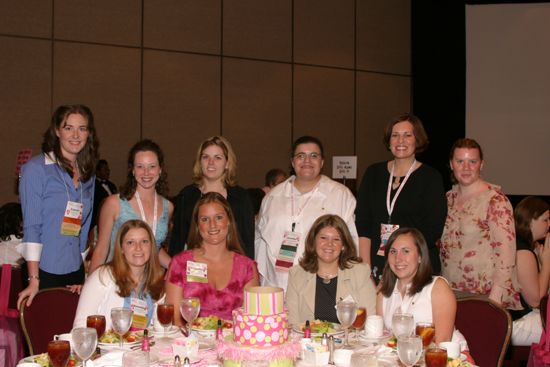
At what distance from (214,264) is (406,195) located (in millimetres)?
1286

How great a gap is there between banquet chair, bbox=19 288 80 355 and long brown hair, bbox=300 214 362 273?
Result: 1.31 metres

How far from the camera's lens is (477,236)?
3932 millimetres

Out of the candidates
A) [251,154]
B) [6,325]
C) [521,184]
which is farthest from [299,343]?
[521,184]

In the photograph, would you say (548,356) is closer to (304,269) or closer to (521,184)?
(304,269)

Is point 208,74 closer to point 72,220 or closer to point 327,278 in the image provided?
point 72,220

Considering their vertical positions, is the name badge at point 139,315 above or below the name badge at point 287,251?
below

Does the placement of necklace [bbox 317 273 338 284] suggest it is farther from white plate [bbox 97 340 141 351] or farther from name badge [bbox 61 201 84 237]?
name badge [bbox 61 201 84 237]

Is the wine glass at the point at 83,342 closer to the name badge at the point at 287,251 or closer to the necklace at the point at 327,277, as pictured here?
the necklace at the point at 327,277

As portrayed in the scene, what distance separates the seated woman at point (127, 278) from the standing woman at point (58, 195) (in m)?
0.35

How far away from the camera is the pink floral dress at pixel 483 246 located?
381cm

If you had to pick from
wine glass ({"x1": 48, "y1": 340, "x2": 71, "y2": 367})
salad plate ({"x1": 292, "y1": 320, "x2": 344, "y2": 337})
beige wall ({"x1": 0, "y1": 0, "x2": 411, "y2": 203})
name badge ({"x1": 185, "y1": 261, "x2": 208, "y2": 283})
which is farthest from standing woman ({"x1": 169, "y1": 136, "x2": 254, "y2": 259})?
beige wall ({"x1": 0, "y1": 0, "x2": 411, "y2": 203})

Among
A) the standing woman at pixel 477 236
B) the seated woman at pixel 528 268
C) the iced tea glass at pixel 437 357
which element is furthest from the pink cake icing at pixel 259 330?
the seated woman at pixel 528 268

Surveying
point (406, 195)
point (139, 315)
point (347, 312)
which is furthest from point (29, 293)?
point (406, 195)

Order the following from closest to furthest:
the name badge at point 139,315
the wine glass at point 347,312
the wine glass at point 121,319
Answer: the wine glass at point 121,319 → the wine glass at point 347,312 → the name badge at point 139,315
